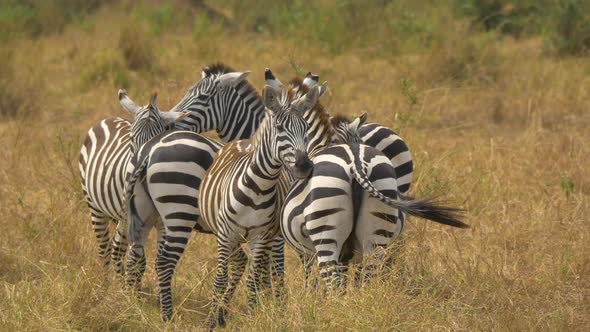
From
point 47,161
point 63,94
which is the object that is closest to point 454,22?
point 63,94

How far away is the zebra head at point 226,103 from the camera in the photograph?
6.49m

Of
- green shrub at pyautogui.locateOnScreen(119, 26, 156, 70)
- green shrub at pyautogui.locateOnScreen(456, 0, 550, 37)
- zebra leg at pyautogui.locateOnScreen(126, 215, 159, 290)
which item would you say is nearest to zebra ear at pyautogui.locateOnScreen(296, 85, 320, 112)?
zebra leg at pyautogui.locateOnScreen(126, 215, 159, 290)

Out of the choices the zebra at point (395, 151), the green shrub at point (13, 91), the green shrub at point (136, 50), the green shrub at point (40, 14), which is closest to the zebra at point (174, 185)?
the zebra at point (395, 151)

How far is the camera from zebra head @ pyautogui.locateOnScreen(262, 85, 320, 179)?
15.0 feet

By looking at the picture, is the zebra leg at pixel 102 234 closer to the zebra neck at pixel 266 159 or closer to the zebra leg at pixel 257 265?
the zebra leg at pixel 257 265

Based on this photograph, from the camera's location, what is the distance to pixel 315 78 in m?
5.44

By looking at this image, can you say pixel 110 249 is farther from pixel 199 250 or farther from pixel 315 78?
pixel 315 78

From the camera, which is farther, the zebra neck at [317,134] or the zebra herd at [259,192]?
the zebra neck at [317,134]

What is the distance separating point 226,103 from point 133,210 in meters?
1.49

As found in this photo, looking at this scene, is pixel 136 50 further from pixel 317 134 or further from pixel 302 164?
pixel 302 164

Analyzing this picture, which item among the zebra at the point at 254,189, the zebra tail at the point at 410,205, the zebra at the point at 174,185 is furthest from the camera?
the zebra at the point at 174,185

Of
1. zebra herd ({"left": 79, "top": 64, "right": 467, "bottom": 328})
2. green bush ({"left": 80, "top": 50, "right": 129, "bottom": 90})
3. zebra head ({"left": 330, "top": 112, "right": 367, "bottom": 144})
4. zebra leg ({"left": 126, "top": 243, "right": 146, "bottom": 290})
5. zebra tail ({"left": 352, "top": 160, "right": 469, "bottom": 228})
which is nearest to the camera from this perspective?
zebra tail ({"left": 352, "top": 160, "right": 469, "bottom": 228})

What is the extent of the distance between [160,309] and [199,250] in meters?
1.28

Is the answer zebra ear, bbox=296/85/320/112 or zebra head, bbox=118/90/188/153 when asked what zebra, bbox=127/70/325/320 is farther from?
zebra ear, bbox=296/85/320/112
